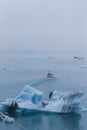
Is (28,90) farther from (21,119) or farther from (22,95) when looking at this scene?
(21,119)

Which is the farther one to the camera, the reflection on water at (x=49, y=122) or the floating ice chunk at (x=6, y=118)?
the floating ice chunk at (x=6, y=118)

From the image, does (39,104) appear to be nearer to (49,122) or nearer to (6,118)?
(49,122)

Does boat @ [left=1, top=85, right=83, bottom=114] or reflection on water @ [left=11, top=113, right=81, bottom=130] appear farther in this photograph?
boat @ [left=1, top=85, right=83, bottom=114]

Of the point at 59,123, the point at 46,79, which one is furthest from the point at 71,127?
the point at 46,79

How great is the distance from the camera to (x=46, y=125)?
14820 mm

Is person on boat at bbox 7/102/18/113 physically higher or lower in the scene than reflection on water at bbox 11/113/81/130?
higher

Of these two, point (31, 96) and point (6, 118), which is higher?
point (31, 96)

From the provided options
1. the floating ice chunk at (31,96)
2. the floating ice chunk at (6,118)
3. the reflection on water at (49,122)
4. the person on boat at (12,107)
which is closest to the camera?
the reflection on water at (49,122)

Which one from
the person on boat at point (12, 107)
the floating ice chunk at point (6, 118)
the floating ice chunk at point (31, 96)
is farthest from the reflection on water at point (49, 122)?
the floating ice chunk at point (31, 96)

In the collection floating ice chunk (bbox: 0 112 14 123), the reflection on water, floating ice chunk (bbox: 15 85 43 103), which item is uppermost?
floating ice chunk (bbox: 15 85 43 103)

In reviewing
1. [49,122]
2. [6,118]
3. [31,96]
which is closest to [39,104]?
[31,96]

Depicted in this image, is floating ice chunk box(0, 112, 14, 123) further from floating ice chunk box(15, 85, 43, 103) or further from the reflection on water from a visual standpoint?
floating ice chunk box(15, 85, 43, 103)

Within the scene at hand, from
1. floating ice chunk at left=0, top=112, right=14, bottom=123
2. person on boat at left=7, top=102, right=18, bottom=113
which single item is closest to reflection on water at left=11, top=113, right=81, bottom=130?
floating ice chunk at left=0, top=112, right=14, bottom=123

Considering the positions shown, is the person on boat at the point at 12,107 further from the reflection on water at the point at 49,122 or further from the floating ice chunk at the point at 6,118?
the floating ice chunk at the point at 6,118
